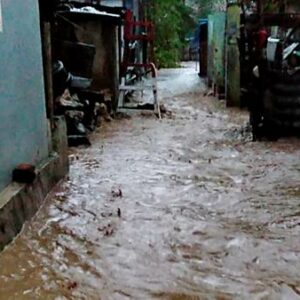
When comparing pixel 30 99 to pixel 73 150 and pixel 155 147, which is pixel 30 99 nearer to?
pixel 73 150

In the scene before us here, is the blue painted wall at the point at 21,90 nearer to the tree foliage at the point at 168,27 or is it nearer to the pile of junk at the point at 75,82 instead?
the pile of junk at the point at 75,82

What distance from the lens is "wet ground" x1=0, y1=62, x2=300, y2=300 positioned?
3.00m

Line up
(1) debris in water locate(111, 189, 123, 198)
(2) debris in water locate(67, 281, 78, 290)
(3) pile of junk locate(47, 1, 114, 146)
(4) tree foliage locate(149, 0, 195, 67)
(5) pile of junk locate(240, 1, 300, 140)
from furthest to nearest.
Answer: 1. (4) tree foliage locate(149, 0, 195, 67)
2. (5) pile of junk locate(240, 1, 300, 140)
3. (3) pile of junk locate(47, 1, 114, 146)
4. (1) debris in water locate(111, 189, 123, 198)
5. (2) debris in water locate(67, 281, 78, 290)

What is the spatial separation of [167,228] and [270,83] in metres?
3.72

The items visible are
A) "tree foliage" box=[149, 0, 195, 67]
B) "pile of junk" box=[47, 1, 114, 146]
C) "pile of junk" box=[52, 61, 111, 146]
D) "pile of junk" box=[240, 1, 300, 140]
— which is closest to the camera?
"pile of junk" box=[52, 61, 111, 146]

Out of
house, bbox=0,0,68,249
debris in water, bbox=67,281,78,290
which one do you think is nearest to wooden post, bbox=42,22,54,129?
house, bbox=0,0,68,249

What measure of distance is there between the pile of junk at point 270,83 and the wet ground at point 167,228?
345 mm

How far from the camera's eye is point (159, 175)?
17.9 feet

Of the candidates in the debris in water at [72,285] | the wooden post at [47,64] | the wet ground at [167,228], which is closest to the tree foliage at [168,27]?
the wet ground at [167,228]

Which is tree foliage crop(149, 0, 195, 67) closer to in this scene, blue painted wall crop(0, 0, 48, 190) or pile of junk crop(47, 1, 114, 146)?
pile of junk crop(47, 1, 114, 146)

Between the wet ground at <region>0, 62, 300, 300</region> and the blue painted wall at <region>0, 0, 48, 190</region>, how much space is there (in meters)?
0.48

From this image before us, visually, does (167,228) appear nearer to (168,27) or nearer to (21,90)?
(21,90)

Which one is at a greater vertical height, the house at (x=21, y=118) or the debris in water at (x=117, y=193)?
the house at (x=21, y=118)

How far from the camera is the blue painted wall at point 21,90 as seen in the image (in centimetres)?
372
